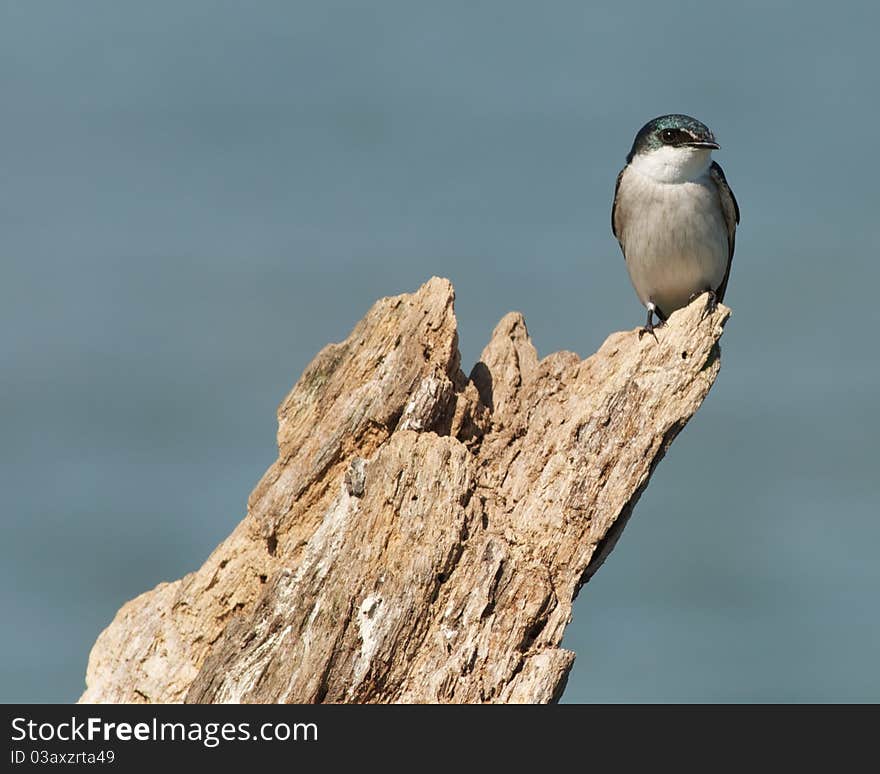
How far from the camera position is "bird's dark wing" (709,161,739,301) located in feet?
54.0

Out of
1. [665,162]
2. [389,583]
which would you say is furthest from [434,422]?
[665,162]

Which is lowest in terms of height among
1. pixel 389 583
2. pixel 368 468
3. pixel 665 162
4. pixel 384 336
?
pixel 389 583

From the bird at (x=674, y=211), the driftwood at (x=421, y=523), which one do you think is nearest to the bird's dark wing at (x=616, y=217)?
the bird at (x=674, y=211)

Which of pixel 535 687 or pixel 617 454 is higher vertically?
pixel 617 454

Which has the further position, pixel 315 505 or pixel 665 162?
pixel 665 162

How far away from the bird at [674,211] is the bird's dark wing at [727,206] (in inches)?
0.5

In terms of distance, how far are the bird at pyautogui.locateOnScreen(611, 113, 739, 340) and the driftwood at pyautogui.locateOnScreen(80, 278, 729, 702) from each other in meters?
2.77

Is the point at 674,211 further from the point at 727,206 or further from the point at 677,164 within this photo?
the point at 727,206

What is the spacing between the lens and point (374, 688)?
1105 cm

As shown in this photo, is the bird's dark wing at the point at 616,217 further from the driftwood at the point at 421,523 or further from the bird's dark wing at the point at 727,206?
the driftwood at the point at 421,523
